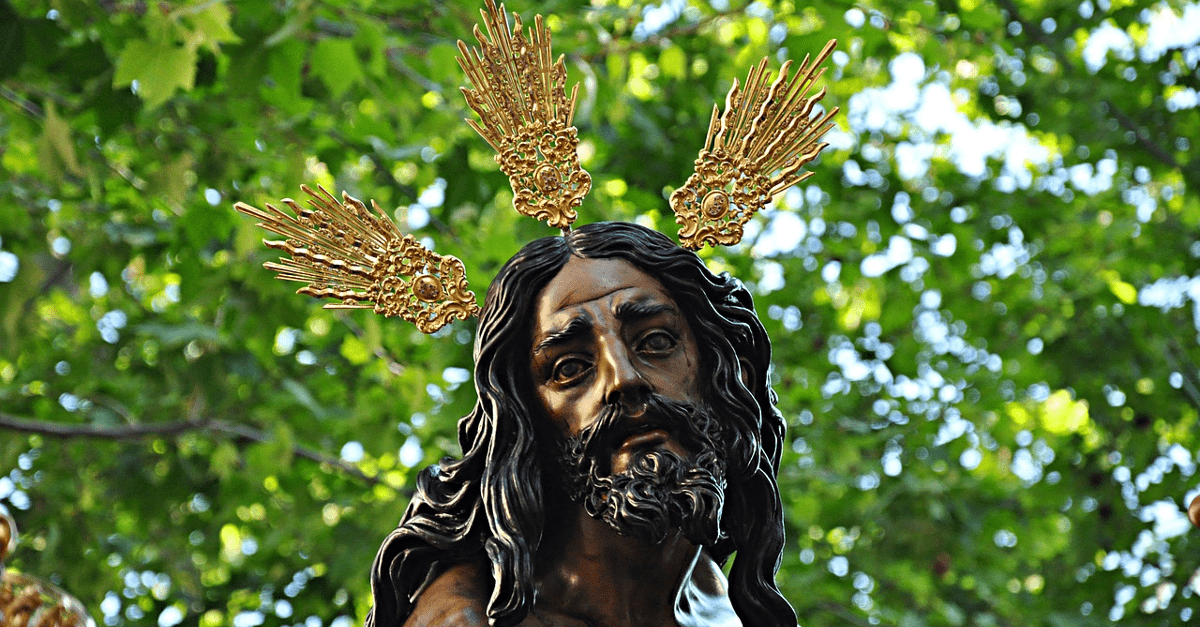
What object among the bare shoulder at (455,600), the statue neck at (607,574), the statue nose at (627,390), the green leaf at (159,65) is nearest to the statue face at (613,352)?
the statue nose at (627,390)

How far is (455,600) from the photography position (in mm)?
2713

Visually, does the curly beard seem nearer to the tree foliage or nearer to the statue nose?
the statue nose

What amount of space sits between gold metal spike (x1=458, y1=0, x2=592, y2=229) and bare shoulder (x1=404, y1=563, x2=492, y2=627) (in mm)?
713

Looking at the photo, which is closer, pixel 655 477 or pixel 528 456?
pixel 655 477

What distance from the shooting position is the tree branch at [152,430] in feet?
21.4

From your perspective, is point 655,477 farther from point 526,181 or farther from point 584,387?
point 526,181

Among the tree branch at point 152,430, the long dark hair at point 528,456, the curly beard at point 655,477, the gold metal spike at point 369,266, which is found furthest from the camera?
the tree branch at point 152,430

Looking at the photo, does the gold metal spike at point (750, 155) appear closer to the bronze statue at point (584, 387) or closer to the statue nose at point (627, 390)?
the bronze statue at point (584, 387)

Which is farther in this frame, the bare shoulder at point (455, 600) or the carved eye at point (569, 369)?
the carved eye at point (569, 369)

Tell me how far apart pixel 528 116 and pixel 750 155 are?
0.45 m

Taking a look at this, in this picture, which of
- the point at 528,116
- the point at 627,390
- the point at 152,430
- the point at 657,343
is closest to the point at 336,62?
the point at 152,430

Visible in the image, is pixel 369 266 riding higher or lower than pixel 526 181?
lower

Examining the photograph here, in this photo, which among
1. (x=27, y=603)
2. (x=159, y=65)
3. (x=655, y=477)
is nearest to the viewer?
(x=655, y=477)

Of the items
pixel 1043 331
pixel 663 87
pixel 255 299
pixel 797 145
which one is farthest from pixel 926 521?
pixel 797 145
